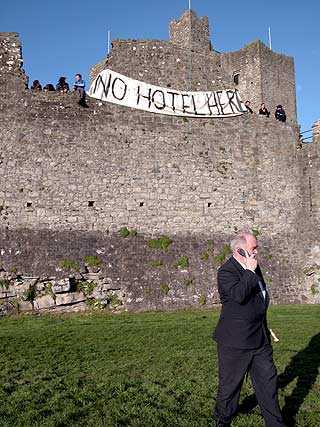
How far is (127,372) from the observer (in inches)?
278

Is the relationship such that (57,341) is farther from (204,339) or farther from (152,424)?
(152,424)

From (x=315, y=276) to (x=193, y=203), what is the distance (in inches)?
211

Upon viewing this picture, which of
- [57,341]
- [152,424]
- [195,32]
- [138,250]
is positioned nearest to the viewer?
[152,424]

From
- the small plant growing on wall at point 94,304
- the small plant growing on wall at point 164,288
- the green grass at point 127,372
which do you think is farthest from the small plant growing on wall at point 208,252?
the small plant growing on wall at point 94,304

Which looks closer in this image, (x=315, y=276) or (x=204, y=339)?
(x=204, y=339)

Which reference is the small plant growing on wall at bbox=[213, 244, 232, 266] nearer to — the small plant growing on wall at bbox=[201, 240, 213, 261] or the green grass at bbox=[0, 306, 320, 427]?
the small plant growing on wall at bbox=[201, 240, 213, 261]

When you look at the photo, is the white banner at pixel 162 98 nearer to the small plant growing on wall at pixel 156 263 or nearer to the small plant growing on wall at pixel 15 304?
the small plant growing on wall at pixel 156 263

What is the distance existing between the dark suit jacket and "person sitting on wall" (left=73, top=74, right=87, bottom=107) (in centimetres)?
1164

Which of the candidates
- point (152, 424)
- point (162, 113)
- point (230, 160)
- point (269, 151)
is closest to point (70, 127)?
point (162, 113)

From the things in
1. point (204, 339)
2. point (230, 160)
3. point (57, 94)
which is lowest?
point (204, 339)

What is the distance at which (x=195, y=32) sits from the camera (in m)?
20.9

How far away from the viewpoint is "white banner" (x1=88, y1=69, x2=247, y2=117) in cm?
1586

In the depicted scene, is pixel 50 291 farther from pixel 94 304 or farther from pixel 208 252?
pixel 208 252

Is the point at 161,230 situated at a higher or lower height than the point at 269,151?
lower
